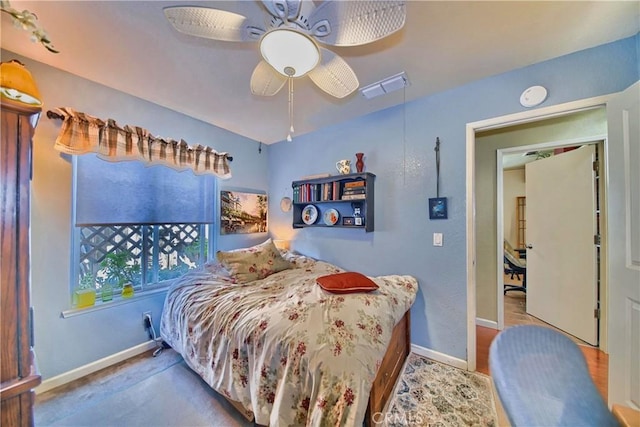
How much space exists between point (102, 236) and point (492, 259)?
405 cm

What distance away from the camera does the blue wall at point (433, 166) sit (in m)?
1.61

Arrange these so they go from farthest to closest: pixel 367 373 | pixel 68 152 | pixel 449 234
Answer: pixel 449 234
pixel 68 152
pixel 367 373

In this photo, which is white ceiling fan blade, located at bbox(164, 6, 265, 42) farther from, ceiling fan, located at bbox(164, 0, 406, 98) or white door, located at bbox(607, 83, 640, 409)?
white door, located at bbox(607, 83, 640, 409)

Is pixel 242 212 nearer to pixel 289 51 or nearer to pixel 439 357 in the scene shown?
pixel 289 51

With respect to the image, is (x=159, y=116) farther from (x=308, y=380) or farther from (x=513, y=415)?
(x=513, y=415)

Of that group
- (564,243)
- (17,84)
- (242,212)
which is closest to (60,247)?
(17,84)

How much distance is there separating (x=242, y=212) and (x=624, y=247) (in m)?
3.32

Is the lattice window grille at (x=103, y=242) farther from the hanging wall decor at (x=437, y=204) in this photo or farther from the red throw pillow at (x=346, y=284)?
the hanging wall decor at (x=437, y=204)

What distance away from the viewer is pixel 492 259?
2.75 m

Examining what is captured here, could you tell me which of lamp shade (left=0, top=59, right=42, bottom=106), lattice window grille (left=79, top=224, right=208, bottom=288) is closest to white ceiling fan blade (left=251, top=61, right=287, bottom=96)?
lamp shade (left=0, top=59, right=42, bottom=106)

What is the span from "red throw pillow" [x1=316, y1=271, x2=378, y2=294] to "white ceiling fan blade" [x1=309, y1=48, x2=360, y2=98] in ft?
4.39

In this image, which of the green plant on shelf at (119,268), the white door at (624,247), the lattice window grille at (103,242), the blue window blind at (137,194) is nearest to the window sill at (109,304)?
the green plant on shelf at (119,268)

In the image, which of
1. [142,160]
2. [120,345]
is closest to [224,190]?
[142,160]

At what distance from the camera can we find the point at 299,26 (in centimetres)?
114
